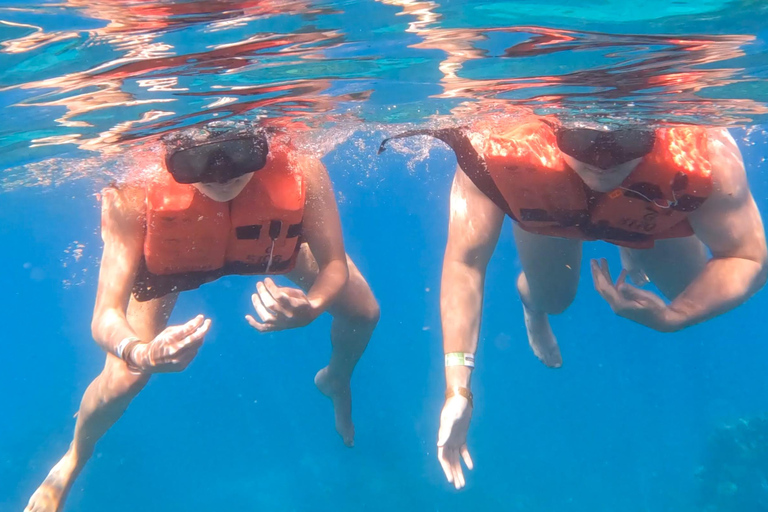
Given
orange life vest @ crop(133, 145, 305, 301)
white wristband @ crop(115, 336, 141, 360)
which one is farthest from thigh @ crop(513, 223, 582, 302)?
white wristband @ crop(115, 336, 141, 360)

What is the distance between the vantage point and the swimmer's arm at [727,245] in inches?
185

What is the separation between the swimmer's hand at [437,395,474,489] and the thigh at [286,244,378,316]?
2.81m

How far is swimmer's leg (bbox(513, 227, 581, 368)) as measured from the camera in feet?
22.6

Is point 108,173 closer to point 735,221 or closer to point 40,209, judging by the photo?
point 735,221

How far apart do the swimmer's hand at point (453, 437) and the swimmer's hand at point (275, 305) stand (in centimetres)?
138

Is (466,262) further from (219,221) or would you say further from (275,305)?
(219,221)

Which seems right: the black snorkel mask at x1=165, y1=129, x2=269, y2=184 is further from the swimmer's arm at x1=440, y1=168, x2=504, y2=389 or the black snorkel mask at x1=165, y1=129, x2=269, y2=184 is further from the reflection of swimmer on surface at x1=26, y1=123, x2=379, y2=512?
the swimmer's arm at x1=440, y1=168, x2=504, y2=389

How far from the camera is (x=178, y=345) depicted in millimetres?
3859

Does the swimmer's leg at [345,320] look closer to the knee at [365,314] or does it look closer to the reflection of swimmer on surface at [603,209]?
the knee at [365,314]

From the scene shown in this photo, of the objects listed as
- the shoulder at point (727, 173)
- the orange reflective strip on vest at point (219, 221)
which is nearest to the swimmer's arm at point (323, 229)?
the orange reflective strip on vest at point (219, 221)

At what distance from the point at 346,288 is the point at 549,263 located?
8.79ft

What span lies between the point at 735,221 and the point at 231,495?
20.0m

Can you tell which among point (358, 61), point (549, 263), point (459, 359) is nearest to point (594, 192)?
point (459, 359)

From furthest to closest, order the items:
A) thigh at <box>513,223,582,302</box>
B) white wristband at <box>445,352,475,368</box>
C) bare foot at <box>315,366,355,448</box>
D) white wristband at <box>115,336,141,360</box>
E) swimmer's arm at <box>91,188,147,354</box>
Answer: bare foot at <box>315,366,355,448</box>
thigh at <box>513,223,582,302</box>
swimmer's arm at <box>91,188,147,354</box>
white wristband at <box>445,352,475,368</box>
white wristband at <box>115,336,141,360</box>
